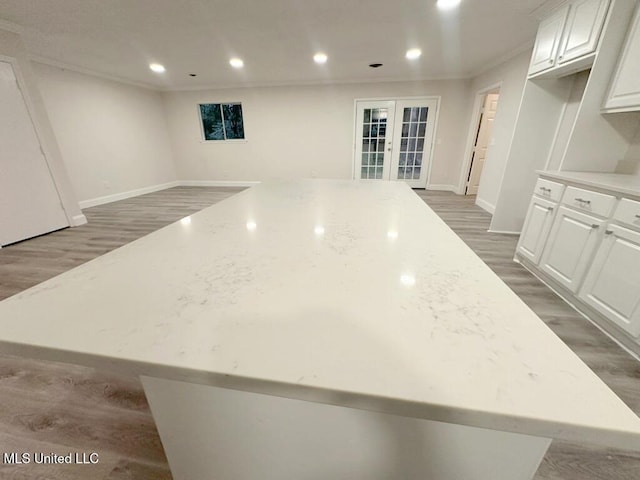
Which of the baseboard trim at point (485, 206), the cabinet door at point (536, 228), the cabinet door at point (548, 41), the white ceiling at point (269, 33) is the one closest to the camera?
the cabinet door at point (536, 228)

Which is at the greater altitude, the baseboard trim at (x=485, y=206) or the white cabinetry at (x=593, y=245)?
the white cabinetry at (x=593, y=245)

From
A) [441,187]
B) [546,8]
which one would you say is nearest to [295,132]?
[441,187]

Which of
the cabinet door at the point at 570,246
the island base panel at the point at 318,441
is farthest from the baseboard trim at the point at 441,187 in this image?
the island base panel at the point at 318,441

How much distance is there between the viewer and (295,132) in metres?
5.98

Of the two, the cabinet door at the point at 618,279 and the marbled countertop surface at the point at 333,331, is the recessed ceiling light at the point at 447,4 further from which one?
the marbled countertop surface at the point at 333,331

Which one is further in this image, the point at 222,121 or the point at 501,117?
the point at 222,121

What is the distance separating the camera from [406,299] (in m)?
0.55

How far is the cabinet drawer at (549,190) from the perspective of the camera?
2115 mm

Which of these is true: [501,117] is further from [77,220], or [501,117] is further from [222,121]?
[77,220]

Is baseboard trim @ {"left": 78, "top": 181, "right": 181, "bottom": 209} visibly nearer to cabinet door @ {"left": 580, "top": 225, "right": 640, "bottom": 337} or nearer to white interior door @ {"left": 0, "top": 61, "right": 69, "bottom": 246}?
white interior door @ {"left": 0, "top": 61, "right": 69, "bottom": 246}

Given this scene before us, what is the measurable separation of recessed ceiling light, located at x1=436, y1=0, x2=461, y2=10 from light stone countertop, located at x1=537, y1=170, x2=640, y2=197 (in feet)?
5.79

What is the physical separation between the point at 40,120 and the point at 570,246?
597 centimetres

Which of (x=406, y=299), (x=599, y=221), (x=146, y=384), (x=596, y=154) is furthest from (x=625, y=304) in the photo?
(x=146, y=384)

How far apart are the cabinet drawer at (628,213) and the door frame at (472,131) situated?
145 inches
